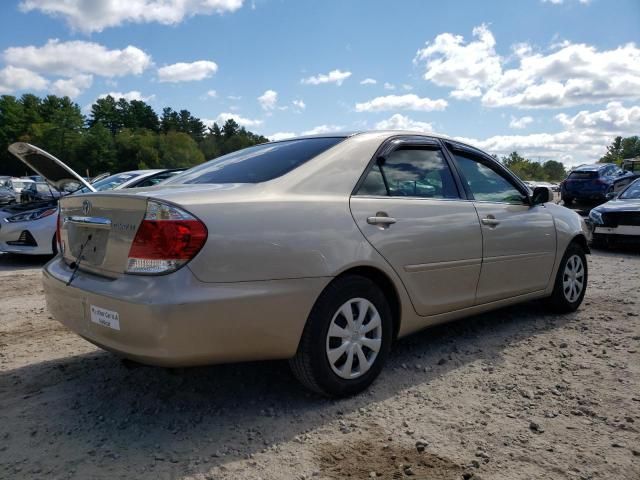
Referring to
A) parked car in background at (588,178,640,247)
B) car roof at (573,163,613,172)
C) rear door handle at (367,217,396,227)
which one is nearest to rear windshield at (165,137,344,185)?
rear door handle at (367,217,396,227)

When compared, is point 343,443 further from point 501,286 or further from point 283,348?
point 501,286

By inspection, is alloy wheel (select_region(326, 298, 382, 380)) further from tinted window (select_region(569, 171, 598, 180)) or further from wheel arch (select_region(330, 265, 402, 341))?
tinted window (select_region(569, 171, 598, 180))

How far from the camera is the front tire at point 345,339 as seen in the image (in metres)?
2.73

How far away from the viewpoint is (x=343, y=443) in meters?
2.50

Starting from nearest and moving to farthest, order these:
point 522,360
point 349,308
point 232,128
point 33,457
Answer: point 33,457 → point 349,308 → point 522,360 → point 232,128

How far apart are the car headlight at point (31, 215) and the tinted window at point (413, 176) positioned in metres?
6.53

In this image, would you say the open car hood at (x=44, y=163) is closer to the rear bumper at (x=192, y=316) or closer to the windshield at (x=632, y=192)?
the rear bumper at (x=192, y=316)

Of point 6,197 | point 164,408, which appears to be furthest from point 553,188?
point 164,408

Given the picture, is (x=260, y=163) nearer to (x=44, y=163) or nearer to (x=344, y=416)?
(x=344, y=416)

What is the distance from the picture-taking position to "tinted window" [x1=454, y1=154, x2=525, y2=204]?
388 centimetres

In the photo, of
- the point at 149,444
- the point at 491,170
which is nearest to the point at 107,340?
the point at 149,444

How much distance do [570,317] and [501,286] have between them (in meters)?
1.21

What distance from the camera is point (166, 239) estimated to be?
7.77 feet

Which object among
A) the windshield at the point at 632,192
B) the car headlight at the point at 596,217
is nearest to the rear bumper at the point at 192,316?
the car headlight at the point at 596,217
